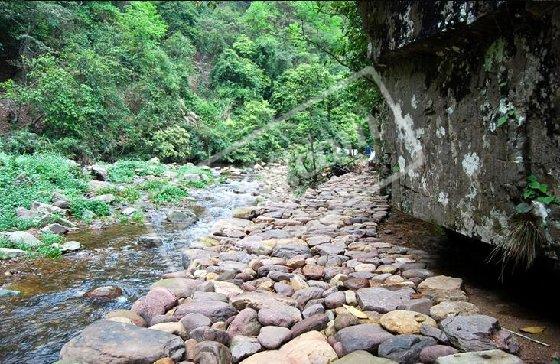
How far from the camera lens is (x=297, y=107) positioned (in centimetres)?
1028

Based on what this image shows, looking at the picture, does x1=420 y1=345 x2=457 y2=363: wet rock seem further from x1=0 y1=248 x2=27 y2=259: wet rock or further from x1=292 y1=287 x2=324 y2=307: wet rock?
x1=0 y1=248 x2=27 y2=259: wet rock

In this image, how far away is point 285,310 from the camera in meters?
2.64

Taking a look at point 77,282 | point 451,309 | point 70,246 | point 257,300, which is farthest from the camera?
point 70,246

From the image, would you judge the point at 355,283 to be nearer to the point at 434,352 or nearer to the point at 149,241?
the point at 434,352

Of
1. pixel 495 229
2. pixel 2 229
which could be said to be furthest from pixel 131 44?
pixel 495 229

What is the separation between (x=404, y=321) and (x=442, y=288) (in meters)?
0.65

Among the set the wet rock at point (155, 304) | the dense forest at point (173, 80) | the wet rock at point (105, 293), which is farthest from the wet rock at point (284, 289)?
the dense forest at point (173, 80)

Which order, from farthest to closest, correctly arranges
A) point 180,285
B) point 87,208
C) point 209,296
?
point 87,208 < point 180,285 < point 209,296

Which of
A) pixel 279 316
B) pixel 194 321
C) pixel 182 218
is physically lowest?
pixel 182 218

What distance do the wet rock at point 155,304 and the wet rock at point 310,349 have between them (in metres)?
1.07

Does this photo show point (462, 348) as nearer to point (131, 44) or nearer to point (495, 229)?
point (495, 229)

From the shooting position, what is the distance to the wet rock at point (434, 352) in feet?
6.51

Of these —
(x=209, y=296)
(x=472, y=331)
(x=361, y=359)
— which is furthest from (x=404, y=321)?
(x=209, y=296)

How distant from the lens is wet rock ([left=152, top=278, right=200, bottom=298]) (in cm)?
315
